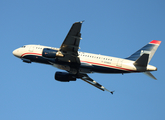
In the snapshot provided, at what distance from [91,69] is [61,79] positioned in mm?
8264

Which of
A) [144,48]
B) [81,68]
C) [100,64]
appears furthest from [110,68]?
[144,48]

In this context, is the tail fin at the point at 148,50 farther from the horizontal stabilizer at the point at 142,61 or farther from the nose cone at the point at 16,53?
the nose cone at the point at 16,53

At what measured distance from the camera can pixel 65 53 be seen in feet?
141

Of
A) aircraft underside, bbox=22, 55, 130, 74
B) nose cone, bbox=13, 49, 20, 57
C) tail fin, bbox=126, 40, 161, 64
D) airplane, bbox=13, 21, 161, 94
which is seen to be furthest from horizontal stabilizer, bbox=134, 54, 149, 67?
nose cone, bbox=13, 49, 20, 57

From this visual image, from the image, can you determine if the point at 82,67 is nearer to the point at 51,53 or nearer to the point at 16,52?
the point at 51,53

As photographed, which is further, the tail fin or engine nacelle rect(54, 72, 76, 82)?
engine nacelle rect(54, 72, 76, 82)

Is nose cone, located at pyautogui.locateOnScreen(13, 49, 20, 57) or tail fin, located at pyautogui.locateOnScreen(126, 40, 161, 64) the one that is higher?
tail fin, located at pyautogui.locateOnScreen(126, 40, 161, 64)

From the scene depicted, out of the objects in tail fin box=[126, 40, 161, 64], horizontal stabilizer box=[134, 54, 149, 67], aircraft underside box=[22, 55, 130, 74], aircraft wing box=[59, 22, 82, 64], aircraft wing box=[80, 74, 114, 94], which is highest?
tail fin box=[126, 40, 161, 64]

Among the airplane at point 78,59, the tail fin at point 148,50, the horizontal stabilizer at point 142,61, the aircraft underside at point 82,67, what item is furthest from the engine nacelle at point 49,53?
the tail fin at point 148,50

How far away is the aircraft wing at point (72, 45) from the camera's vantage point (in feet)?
124

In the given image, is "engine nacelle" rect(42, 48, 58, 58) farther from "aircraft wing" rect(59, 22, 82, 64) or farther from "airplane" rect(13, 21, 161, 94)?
"aircraft wing" rect(59, 22, 82, 64)

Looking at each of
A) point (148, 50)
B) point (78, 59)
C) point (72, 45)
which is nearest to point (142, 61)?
point (148, 50)

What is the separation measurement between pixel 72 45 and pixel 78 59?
3.87 meters

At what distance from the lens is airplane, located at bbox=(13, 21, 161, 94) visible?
42.0 metres
